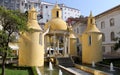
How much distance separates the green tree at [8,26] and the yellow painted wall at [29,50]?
9677mm

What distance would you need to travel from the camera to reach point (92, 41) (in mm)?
35531

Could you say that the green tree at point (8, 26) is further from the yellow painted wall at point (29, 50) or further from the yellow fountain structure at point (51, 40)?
the yellow painted wall at point (29, 50)

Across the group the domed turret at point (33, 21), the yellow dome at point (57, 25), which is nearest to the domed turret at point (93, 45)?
the yellow dome at point (57, 25)

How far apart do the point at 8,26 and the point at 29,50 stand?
10.4 metres

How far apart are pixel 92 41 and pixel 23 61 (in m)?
11.1

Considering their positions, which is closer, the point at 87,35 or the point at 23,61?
the point at 23,61

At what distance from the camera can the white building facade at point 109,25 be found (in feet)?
152

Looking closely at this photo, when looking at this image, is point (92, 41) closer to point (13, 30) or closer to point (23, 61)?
point (23, 61)

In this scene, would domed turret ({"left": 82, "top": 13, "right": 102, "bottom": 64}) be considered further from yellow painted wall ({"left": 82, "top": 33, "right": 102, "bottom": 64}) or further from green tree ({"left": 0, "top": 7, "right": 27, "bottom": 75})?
green tree ({"left": 0, "top": 7, "right": 27, "bottom": 75})

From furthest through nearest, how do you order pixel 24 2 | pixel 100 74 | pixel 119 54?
pixel 24 2, pixel 119 54, pixel 100 74

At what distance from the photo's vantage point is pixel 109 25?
49.2 meters

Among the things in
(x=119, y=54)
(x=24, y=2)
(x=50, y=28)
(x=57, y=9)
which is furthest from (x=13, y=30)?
(x=24, y=2)

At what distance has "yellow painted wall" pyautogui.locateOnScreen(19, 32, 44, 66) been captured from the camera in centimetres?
3000

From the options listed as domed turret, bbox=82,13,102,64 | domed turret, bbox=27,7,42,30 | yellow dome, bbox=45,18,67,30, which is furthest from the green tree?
domed turret, bbox=82,13,102,64
